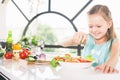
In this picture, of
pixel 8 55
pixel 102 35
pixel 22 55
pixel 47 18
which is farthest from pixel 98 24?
pixel 47 18

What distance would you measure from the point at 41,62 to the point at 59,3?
8.57 ft

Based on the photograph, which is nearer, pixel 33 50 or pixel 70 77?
pixel 70 77

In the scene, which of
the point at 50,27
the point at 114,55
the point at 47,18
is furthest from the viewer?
the point at 50,27

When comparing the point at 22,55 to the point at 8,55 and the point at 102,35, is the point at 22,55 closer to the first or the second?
the point at 8,55

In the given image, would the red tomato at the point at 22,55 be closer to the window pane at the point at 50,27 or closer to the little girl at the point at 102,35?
the little girl at the point at 102,35

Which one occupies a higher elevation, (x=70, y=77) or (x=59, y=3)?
(x=59, y=3)

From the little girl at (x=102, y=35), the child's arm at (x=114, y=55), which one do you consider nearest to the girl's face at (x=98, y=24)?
the little girl at (x=102, y=35)

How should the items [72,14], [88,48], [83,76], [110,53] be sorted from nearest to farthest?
[83,76] < [110,53] < [88,48] < [72,14]

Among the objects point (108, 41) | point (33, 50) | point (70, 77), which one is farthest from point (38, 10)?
point (70, 77)

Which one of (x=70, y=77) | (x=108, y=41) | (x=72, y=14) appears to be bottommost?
(x=70, y=77)

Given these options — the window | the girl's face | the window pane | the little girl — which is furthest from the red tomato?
the window pane

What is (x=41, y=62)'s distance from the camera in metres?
1.66

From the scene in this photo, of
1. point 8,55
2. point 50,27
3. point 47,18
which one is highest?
point 47,18

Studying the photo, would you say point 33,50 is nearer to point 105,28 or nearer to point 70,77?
point 105,28
